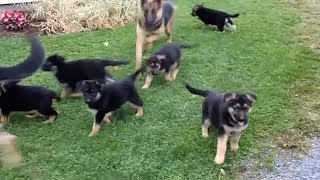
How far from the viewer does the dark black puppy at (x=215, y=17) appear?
27.2 feet

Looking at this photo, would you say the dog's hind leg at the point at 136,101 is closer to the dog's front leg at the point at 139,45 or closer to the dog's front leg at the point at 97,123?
the dog's front leg at the point at 97,123

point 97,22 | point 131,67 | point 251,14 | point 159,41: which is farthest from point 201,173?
point 251,14

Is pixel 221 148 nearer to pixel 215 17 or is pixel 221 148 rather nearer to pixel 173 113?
pixel 173 113

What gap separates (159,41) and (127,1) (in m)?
1.76

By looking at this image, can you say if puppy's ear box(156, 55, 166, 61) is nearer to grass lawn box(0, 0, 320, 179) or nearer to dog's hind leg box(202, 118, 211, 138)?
grass lawn box(0, 0, 320, 179)

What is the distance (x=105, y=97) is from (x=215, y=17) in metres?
4.10

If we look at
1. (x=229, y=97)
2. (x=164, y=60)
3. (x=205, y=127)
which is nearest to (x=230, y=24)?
(x=164, y=60)

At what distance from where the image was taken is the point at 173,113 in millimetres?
5488

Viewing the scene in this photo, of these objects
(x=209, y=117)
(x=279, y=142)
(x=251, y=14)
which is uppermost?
(x=209, y=117)

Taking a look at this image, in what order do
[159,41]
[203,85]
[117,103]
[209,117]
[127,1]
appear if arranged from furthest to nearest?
[127,1] < [159,41] < [203,85] < [117,103] < [209,117]

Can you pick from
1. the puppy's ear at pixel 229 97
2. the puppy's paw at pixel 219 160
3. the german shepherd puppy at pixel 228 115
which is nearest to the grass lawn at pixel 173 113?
the puppy's paw at pixel 219 160

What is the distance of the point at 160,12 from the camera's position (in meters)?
6.84

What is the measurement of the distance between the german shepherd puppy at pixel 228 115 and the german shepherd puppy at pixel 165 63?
4.94 feet

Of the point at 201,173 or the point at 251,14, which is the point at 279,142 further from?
the point at 251,14
